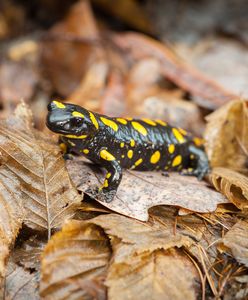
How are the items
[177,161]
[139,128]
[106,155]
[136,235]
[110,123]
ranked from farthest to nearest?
1. [177,161]
2. [139,128]
3. [110,123]
4. [106,155]
5. [136,235]

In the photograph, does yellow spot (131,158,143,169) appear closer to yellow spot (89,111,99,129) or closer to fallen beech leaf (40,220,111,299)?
yellow spot (89,111,99,129)

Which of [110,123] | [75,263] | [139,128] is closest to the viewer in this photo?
[75,263]

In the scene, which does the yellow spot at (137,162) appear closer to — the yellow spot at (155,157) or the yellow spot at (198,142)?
the yellow spot at (155,157)

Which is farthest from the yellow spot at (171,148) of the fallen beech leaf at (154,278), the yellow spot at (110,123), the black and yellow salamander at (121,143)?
the fallen beech leaf at (154,278)

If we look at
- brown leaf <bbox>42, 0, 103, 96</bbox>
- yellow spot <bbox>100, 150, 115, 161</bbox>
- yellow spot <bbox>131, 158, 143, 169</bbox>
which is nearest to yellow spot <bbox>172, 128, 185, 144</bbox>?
yellow spot <bbox>131, 158, 143, 169</bbox>

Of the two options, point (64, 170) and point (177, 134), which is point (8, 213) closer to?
point (64, 170)

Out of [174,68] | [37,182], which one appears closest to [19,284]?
[37,182]

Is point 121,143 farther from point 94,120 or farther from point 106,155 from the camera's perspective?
point 94,120
